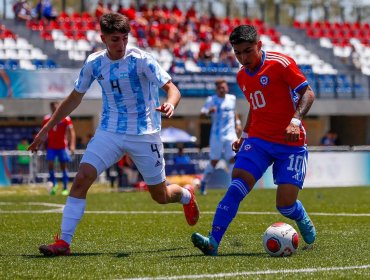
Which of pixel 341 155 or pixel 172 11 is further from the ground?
pixel 172 11

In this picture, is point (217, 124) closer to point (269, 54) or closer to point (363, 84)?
point (269, 54)

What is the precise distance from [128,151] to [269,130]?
4.66 ft

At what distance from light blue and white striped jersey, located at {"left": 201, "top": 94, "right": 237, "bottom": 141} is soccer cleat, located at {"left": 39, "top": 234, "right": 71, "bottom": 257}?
42.0ft

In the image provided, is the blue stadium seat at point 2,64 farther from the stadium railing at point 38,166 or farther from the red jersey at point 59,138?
the red jersey at point 59,138

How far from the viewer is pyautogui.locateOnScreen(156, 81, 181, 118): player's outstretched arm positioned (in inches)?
360

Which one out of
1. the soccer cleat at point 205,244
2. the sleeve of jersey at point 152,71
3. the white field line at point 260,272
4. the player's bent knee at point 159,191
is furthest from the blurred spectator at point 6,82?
the white field line at point 260,272

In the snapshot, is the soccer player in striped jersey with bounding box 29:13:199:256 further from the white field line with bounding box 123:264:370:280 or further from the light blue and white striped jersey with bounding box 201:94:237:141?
the light blue and white striped jersey with bounding box 201:94:237:141

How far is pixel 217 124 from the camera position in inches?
881

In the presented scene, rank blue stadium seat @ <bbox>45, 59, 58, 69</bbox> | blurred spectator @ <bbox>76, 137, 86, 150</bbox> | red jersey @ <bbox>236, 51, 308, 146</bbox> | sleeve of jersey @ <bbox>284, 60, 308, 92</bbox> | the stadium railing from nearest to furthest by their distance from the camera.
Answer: sleeve of jersey @ <bbox>284, 60, 308, 92</bbox>
red jersey @ <bbox>236, 51, 308, 146</bbox>
the stadium railing
blue stadium seat @ <bbox>45, 59, 58, 69</bbox>
blurred spectator @ <bbox>76, 137, 86, 150</bbox>

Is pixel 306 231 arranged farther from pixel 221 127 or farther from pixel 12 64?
pixel 12 64

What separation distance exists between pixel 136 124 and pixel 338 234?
120 inches

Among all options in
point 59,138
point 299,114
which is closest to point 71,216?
point 299,114

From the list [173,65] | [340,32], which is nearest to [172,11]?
[173,65]

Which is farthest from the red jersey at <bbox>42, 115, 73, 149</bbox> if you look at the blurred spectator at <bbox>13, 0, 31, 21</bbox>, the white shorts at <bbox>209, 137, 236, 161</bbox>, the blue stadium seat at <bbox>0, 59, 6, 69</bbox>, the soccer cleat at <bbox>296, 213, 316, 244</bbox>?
the soccer cleat at <bbox>296, 213, 316, 244</bbox>
